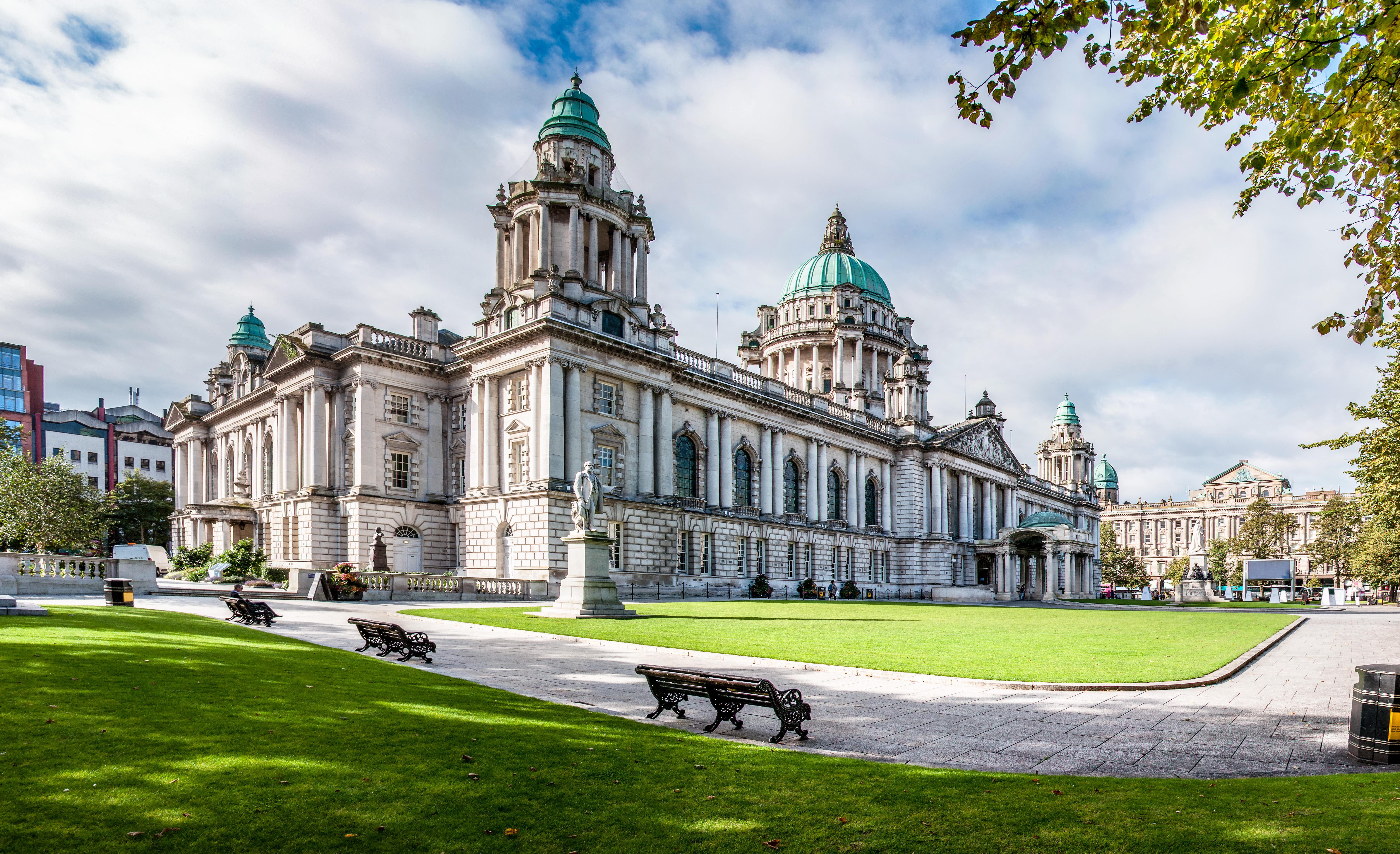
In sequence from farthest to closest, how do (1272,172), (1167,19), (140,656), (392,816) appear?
(140,656) < (1272,172) < (1167,19) < (392,816)

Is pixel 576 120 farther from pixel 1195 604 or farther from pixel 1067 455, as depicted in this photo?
pixel 1067 455

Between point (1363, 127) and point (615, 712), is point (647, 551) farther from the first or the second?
point (1363, 127)

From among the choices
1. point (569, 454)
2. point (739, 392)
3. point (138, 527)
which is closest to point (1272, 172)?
point (569, 454)

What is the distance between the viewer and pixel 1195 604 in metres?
68.4

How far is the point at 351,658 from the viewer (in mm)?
15266

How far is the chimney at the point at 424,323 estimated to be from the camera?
49.6 metres

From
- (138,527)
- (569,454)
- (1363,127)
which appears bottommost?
(138,527)

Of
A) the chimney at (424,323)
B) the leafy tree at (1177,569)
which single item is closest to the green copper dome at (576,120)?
the chimney at (424,323)

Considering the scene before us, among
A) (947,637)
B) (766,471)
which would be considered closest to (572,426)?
(766,471)

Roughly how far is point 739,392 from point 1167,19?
46704 millimetres

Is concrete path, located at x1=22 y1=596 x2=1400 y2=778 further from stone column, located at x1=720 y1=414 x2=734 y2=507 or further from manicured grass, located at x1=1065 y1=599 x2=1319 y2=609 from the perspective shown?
manicured grass, located at x1=1065 y1=599 x2=1319 y2=609

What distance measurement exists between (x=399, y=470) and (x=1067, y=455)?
91363 mm

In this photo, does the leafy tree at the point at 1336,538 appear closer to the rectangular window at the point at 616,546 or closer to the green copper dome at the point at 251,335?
the rectangular window at the point at 616,546

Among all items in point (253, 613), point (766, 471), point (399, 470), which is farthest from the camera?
point (766, 471)
